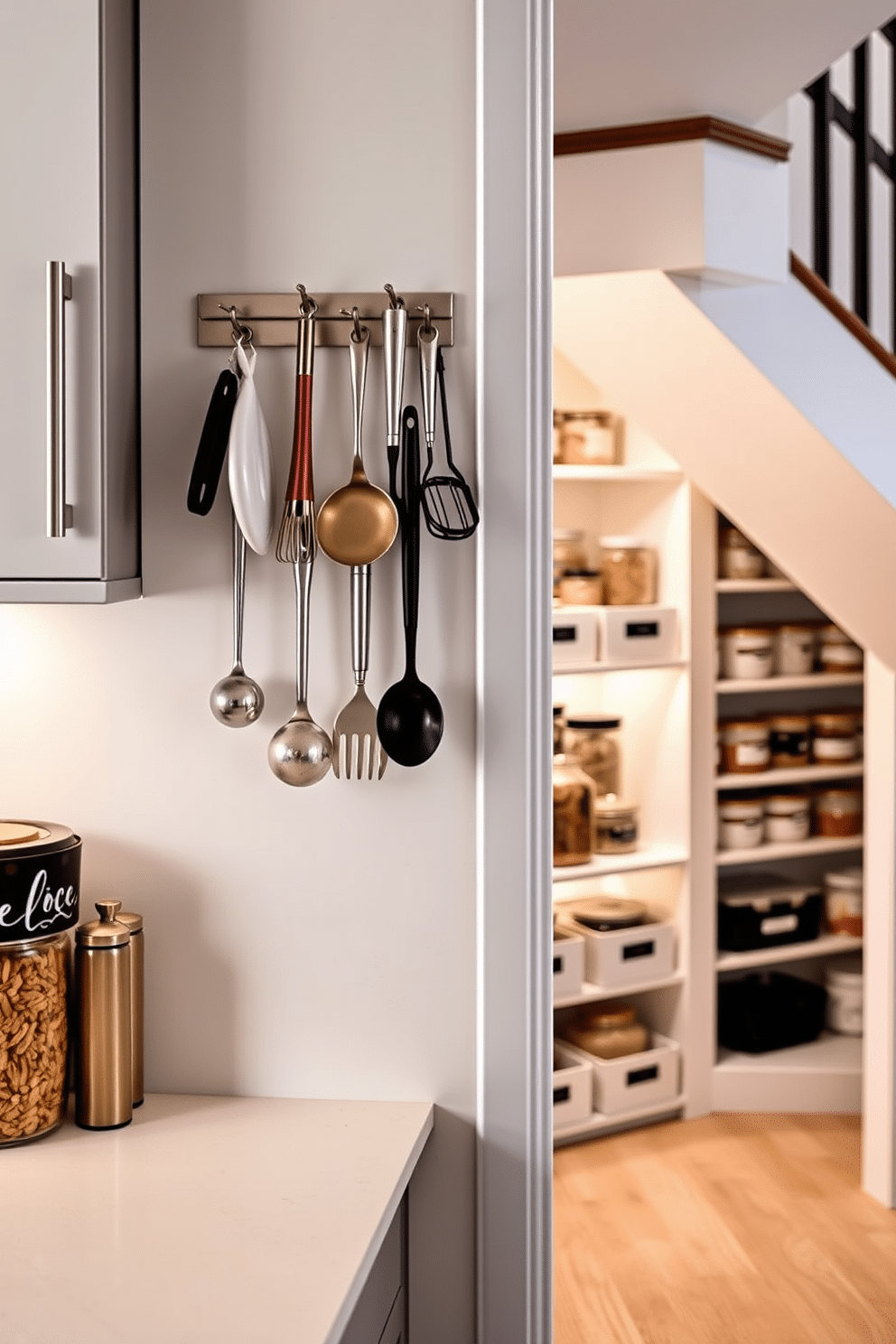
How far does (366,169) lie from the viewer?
1306 millimetres

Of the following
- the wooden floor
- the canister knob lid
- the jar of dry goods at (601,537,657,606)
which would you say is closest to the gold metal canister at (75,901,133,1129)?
the canister knob lid

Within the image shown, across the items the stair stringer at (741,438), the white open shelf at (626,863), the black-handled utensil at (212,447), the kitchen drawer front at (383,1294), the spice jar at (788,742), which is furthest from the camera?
the spice jar at (788,742)

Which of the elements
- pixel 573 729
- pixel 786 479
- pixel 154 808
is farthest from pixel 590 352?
pixel 154 808

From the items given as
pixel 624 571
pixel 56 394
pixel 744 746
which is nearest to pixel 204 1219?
pixel 56 394

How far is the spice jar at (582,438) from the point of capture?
350 cm

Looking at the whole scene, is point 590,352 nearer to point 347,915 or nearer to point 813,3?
point 813,3

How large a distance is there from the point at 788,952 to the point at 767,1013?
0.18 metres

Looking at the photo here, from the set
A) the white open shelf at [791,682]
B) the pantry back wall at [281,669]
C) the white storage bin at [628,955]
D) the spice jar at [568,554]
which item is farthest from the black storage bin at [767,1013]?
the pantry back wall at [281,669]

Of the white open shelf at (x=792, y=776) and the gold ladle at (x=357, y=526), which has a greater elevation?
the gold ladle at (x=357, y=526)

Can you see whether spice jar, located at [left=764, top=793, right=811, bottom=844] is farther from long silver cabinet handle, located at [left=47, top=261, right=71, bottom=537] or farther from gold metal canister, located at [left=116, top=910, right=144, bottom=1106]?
long silver cabinet handle, located at [left=47, top=261, right=71, bottom=537]

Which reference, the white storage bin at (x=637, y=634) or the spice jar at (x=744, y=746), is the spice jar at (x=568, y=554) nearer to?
the white storage bin at (x=637, y=634)

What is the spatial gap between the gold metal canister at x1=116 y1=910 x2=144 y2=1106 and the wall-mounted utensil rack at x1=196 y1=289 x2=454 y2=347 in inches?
22.9

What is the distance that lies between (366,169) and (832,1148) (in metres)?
2.88

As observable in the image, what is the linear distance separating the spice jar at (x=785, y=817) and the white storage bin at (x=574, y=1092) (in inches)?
32.7
